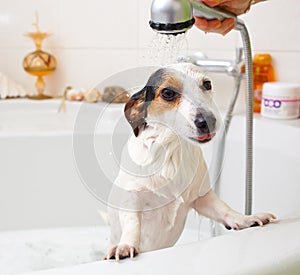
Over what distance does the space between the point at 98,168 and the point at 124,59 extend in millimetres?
917

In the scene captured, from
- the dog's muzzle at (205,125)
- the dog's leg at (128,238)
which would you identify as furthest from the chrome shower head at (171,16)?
the dog's leg at (128,238)

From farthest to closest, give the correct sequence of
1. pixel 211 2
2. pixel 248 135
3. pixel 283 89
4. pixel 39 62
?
pixel 39 62, pixel 283 89, pixel 248 135, pixel 211 2

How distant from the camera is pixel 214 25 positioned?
873 mm

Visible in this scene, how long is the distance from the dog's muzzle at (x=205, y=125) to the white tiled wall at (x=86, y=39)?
2.80ft

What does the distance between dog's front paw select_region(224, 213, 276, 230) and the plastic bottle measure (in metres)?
0.70

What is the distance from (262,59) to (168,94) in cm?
81

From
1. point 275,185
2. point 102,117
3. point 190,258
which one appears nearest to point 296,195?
point 275,185

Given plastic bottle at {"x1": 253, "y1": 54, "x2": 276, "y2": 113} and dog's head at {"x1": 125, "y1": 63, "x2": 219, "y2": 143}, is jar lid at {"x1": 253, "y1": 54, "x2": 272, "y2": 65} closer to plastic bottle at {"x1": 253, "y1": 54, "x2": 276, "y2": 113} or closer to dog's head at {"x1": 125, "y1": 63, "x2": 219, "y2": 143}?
plastic bottle at {"x1": 253, "y1": 54, "x2": 276, "y2": 113}

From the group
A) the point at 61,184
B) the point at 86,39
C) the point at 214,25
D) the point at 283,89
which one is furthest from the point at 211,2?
the point at 86,39

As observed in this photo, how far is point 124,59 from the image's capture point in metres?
1.60

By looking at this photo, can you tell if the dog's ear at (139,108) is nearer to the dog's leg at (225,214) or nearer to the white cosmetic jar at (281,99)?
the dog's leg at (225,214)

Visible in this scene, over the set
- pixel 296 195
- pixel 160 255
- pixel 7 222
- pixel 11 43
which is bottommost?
pixel 7 222

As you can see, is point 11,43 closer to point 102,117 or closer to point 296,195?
point 102,117

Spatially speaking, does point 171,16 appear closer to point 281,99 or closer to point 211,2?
point 211,2
